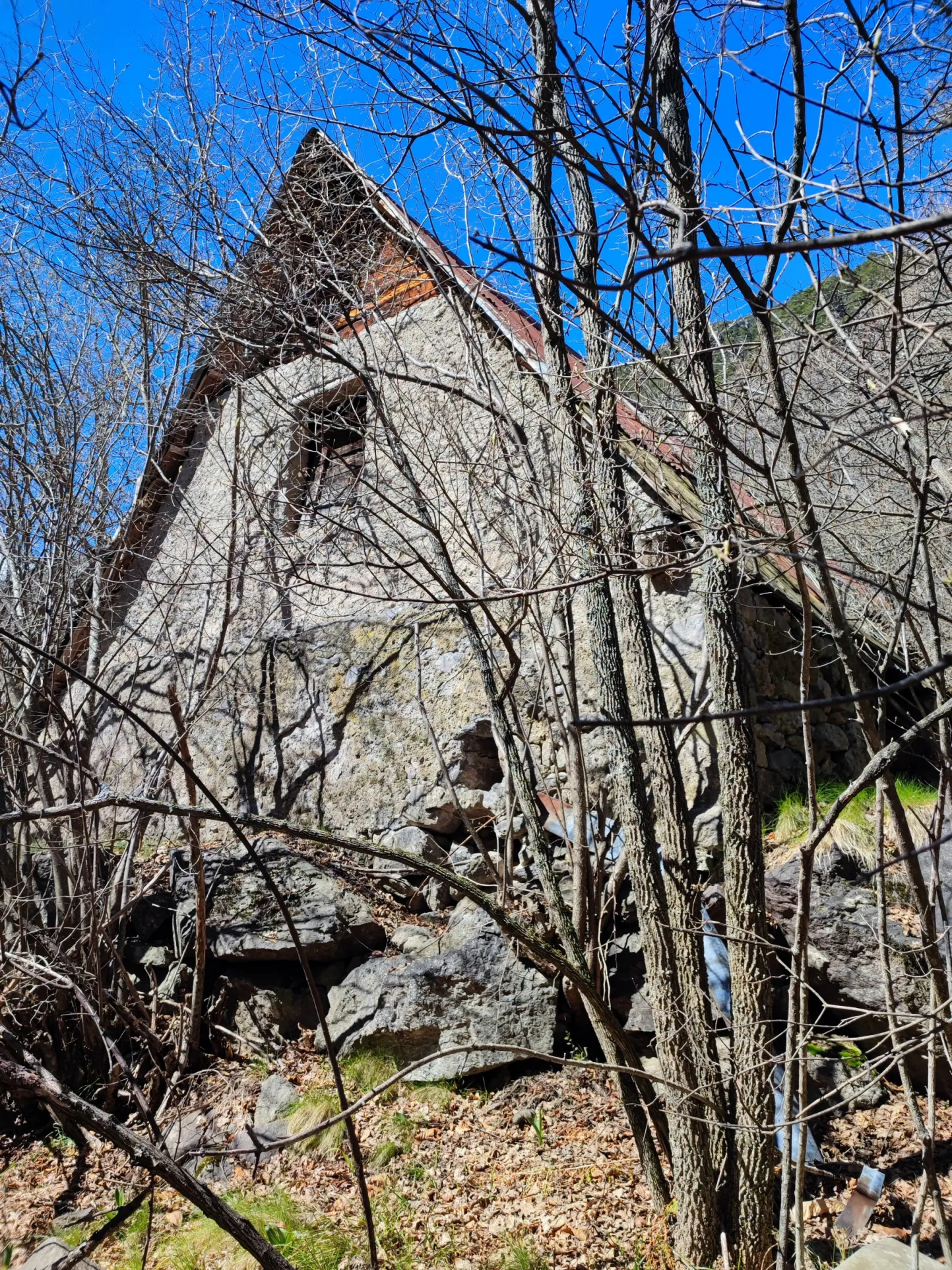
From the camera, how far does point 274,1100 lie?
5.39 meters

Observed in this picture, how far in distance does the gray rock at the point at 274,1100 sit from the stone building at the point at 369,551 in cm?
184

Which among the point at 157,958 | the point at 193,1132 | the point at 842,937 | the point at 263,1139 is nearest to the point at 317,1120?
the point at 263,1139

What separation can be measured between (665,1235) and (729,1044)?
827 millimetres

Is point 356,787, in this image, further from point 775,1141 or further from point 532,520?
point 775,1141

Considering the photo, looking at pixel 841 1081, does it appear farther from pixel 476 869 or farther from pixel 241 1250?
pixel 241 1250

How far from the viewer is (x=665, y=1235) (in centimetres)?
394

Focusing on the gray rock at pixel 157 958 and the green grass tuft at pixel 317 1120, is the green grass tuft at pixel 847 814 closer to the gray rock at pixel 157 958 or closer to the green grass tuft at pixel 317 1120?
the green grass tuft at pixel 317 1120

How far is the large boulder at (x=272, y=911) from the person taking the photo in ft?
19.9

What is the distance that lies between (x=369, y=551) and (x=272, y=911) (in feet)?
8.90

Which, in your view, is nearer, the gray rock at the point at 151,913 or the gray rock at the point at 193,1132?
Answer: the gray rock at the point at 193,1132

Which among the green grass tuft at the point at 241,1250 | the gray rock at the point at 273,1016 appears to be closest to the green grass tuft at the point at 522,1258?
the green grass tuft at the point at 241,1250

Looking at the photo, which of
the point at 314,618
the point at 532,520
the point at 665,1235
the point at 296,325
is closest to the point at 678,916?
the point at 665,1235

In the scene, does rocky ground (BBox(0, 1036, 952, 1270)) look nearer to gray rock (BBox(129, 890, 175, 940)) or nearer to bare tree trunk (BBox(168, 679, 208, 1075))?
bare tree trunk (BBox(168, 679, 208, 1075))

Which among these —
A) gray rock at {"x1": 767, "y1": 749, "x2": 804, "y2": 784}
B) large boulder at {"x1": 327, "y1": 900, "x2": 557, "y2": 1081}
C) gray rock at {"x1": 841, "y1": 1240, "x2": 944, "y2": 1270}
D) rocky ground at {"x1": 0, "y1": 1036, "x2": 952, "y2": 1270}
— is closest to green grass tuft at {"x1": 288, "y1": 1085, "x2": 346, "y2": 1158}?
rocky ground at {"x1": 0, "y1": 1036, "x2": 952, "y2": 1270}
